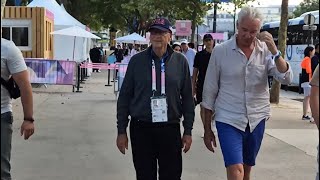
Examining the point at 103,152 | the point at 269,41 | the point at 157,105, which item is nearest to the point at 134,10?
the point at 103,152

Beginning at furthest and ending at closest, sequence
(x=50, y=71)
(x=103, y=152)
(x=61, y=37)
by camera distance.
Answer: (x=61, y=37), (x=50, y=71), (x=103, y=152)

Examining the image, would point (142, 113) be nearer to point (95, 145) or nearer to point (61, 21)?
point (95, 145)

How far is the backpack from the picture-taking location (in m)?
4.03

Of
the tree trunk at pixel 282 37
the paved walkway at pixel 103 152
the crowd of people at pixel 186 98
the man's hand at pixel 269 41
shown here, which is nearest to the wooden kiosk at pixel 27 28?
the paved walkway at pixel 103 152

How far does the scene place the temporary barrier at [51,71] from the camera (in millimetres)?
17234

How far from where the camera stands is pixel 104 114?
1241cm

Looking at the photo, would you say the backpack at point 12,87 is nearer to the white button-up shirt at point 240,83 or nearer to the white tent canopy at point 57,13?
the white button-up shirt at point 240,83

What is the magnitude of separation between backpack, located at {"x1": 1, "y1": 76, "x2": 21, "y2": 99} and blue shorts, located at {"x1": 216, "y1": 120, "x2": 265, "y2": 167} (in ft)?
5.39

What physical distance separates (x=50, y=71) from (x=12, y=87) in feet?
44.0

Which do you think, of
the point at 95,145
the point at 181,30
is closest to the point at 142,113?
the point at 95,145

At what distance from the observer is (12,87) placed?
413 cm

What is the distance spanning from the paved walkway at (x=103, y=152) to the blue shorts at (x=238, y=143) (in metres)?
1.88

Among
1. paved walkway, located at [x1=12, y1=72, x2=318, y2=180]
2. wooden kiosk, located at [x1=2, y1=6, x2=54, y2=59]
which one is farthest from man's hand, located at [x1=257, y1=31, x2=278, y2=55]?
wooden kiosk, located at [x1=2, y1=6, x2=54, y2=59]

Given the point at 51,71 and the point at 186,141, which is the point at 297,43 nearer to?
the point at 51,71
